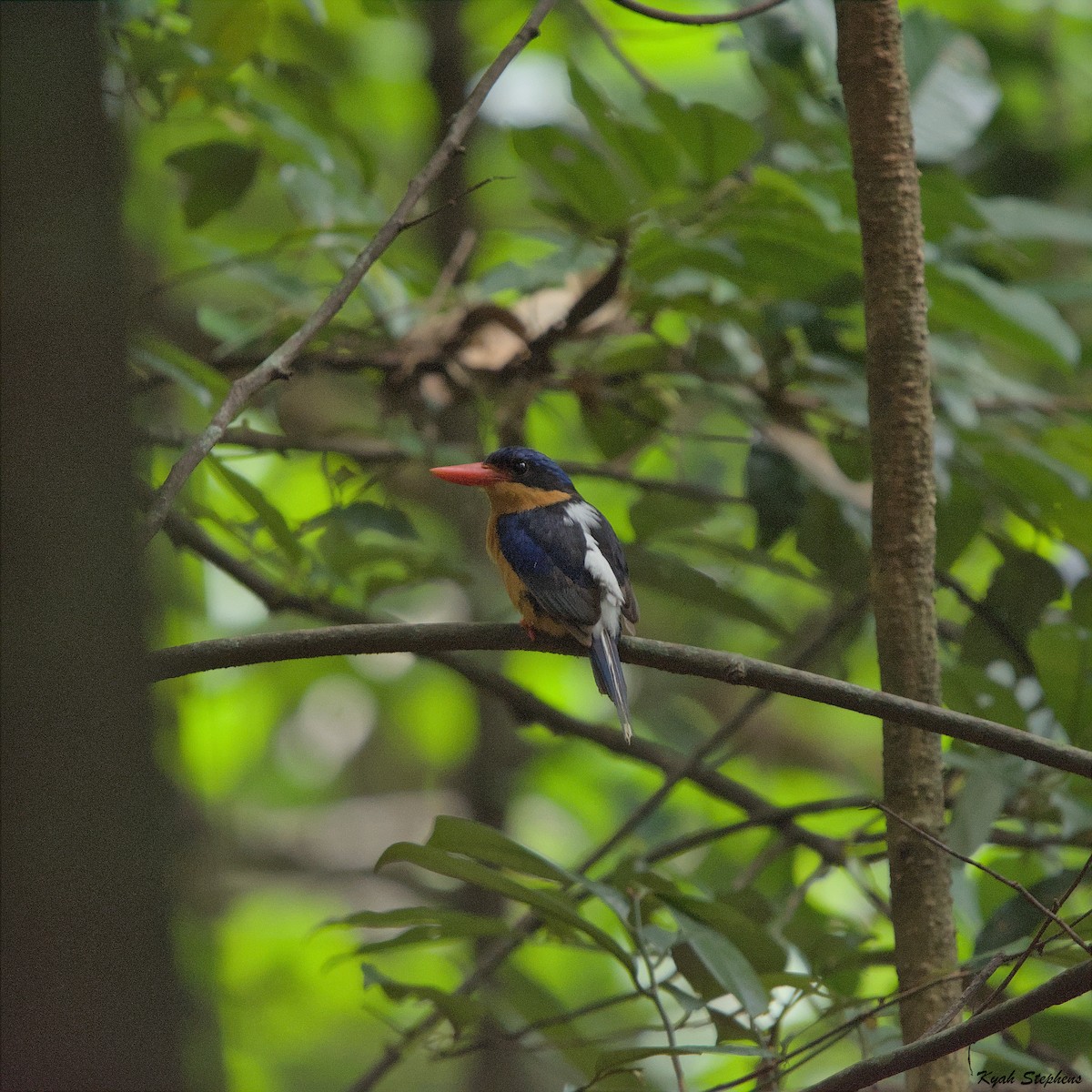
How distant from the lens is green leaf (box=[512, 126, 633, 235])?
273 cm

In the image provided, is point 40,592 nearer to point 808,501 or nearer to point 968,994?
point 968,994

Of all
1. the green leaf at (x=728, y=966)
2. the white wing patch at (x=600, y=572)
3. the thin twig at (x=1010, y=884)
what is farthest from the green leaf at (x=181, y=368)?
the thin twig at (x=1010, y=884)

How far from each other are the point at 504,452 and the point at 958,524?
1.11 meters

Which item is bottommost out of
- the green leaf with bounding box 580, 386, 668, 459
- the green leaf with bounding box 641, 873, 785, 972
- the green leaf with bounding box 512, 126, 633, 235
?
the green leaf with bounding box 641, 873, 785, 972

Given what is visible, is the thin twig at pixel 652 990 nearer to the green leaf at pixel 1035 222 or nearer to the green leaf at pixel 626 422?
the green leaf at pixel 626 422

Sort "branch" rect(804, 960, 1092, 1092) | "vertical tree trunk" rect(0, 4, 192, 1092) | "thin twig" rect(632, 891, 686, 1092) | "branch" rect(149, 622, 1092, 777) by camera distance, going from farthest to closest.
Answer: "thin twig" rect(632, 891, 686, 1092) → "branch" rect(149, 622, 1092, 777) → "branch" rect(804, 960, 1092, 1092) → "vertical tree trunk" rect(0, 4, 192, 1092)

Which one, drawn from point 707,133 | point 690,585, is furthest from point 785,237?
point 690,585

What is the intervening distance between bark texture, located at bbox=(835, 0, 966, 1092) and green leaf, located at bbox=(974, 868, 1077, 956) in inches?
13.0

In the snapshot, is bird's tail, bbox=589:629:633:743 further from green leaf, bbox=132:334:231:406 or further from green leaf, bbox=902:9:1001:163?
green leaf, bbox=902:9:1001:163

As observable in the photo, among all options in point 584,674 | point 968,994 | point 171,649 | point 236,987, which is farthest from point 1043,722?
point 236,987

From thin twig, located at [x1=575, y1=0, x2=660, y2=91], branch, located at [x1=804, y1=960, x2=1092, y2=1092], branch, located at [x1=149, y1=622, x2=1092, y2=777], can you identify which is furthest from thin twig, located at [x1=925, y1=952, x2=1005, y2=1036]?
thin twig, located at [x1=575, y1=0, x2=660, y2=91]

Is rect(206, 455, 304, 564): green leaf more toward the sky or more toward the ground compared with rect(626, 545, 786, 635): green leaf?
more toward the sky

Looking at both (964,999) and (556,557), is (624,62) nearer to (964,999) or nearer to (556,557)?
(556,557)

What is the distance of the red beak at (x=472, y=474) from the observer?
299 centimetres
